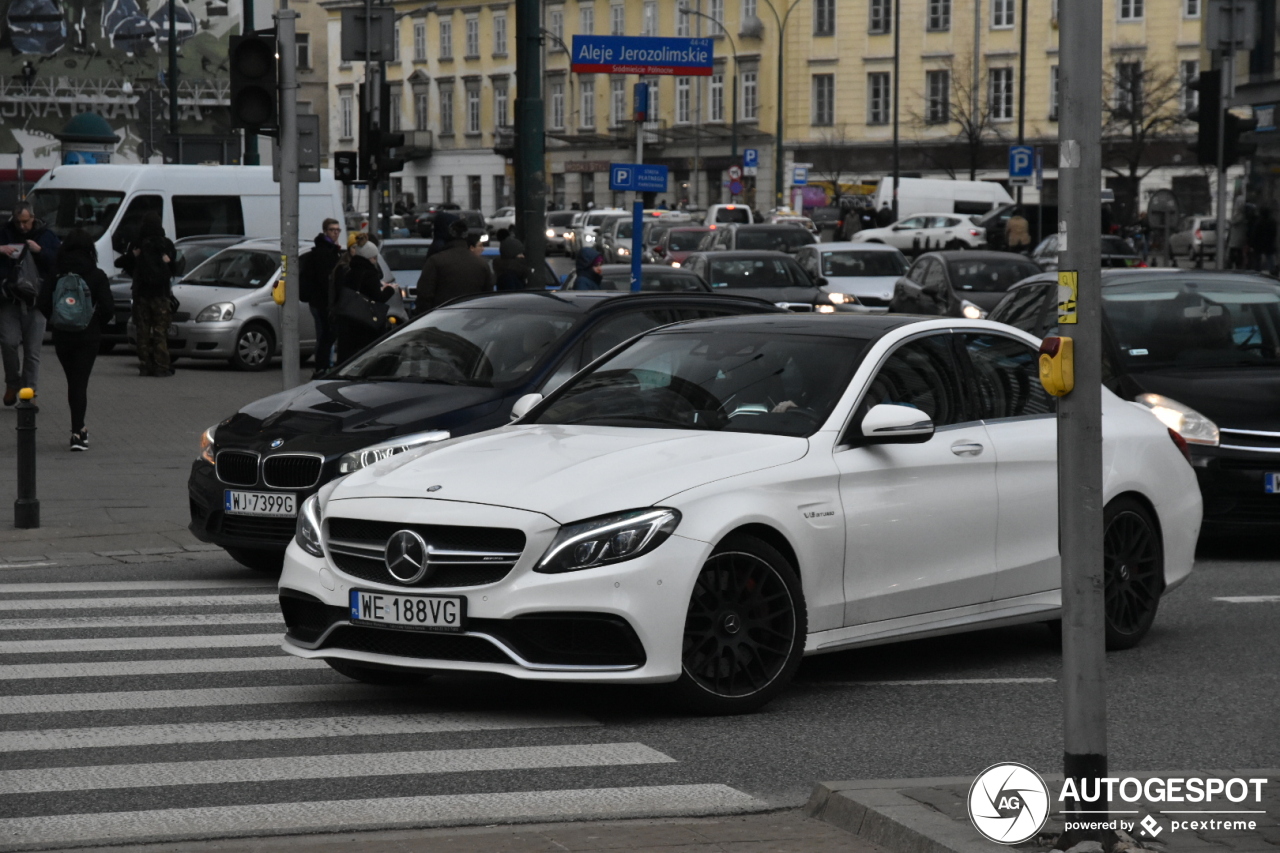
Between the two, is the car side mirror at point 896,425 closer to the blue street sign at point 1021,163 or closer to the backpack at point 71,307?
the backpack at point 71,307

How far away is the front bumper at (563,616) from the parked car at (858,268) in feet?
79.8

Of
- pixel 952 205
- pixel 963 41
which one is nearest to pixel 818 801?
pixel 952 205

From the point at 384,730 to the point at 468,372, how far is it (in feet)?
14.1

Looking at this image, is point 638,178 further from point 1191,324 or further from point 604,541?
point 604,541

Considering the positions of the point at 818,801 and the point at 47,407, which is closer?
the point at 818,801

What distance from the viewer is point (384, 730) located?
7184 mm

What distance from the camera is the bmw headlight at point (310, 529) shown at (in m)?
7.66

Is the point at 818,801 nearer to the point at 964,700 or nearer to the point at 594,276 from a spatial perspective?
the point at 964,700

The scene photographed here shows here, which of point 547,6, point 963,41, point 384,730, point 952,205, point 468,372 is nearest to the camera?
point 384,730

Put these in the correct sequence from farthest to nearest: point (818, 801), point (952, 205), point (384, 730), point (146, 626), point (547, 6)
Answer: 1. point (547, 6)
2. point (952, 205)
3. point (146, 626)
4. point (384, 730)
5. point (818, 801)

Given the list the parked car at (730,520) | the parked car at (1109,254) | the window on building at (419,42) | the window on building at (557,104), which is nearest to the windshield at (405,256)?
the parked car at (1109,254)

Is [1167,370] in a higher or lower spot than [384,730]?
A: higher

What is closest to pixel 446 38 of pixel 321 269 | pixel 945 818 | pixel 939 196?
pixel 939 196

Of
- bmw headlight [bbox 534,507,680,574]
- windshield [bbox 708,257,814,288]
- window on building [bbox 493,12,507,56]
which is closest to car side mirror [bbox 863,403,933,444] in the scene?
bmw headlight [bbox 534,507,680,574]
